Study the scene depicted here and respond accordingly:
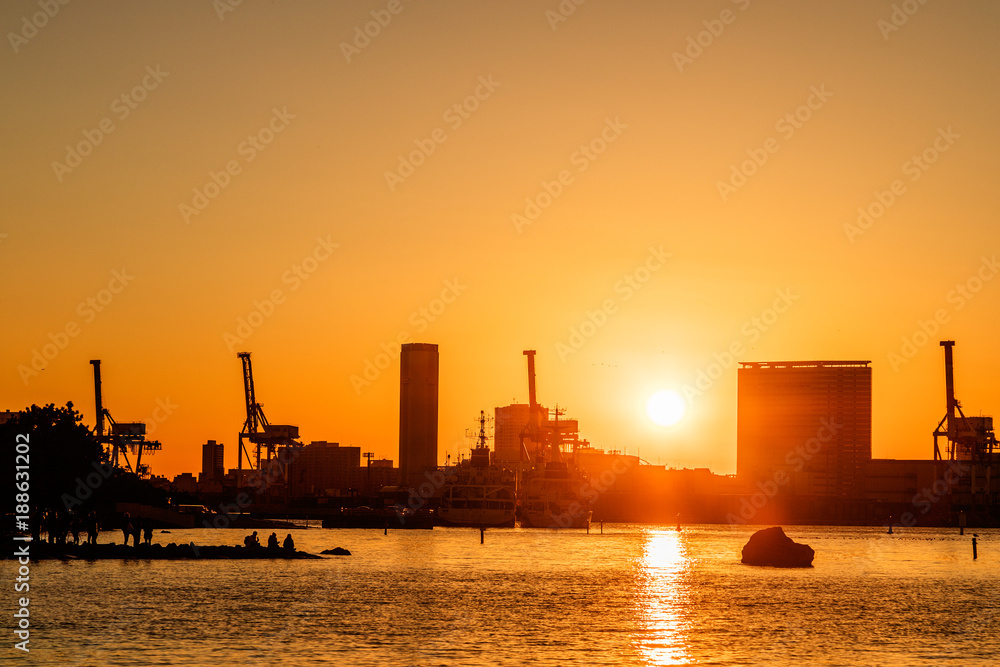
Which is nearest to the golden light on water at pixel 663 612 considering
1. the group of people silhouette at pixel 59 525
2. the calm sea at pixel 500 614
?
the calm sea at pixel 500 614

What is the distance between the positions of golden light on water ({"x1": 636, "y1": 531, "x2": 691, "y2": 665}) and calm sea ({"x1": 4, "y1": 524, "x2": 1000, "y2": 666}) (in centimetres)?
15

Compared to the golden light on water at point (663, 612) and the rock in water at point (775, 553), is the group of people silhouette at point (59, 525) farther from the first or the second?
the rock in water at point (775, 553)

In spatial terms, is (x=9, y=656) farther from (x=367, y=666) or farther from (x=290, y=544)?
(x=290, y=544)

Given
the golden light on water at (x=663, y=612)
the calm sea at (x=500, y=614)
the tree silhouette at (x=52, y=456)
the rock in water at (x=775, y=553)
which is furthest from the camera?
the rock in water at (x=775, y=553)

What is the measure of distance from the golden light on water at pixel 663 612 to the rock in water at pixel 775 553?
6308mm

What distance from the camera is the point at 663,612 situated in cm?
6456

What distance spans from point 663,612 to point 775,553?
50.6 metres

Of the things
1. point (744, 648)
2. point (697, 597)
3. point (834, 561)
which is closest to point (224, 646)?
point (744, 648)

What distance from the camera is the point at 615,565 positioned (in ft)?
346

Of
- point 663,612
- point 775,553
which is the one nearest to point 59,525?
point 663,612

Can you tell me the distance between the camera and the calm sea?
A: 1848 inches

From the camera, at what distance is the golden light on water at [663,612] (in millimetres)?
48000

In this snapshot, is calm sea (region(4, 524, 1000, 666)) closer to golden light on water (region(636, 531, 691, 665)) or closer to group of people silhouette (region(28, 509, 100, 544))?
golden light on water (region(636, 531, 691, 665))

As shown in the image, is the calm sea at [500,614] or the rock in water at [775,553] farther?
the rock in water at [775,553]
